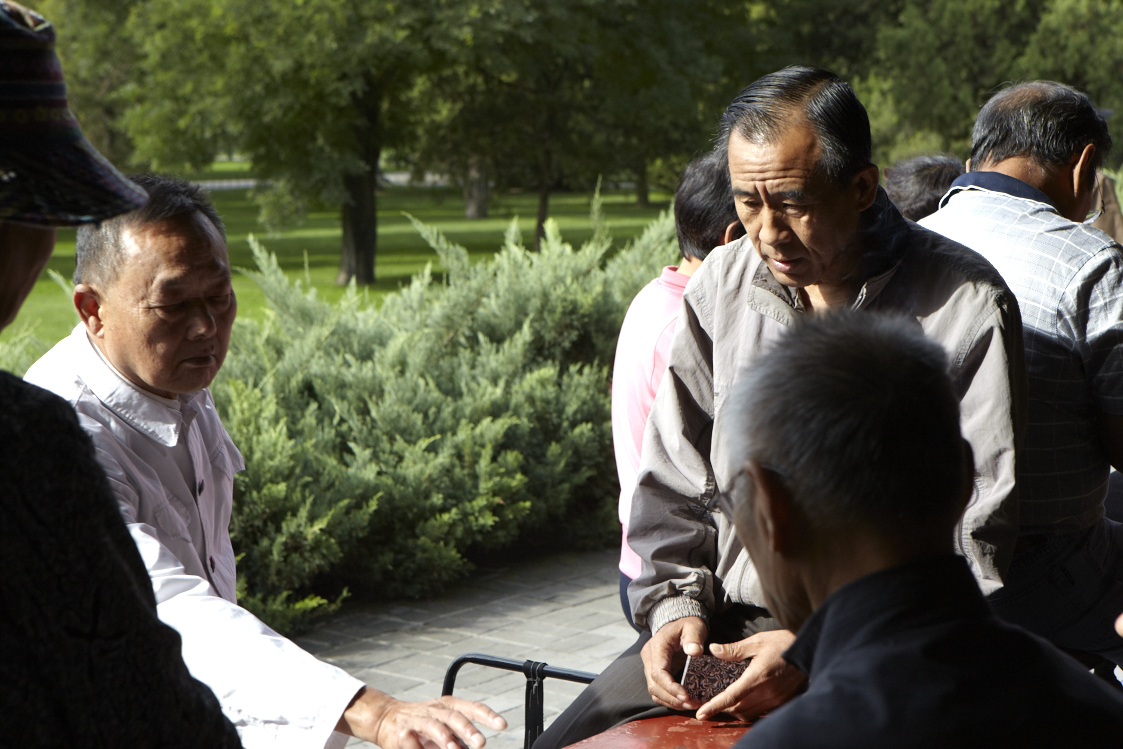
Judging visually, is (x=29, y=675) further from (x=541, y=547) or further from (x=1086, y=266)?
(x=541, y=547)

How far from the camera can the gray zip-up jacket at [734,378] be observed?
235cm

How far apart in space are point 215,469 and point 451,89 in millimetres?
24528

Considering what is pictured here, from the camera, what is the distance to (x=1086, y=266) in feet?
9.19

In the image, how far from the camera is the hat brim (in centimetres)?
136

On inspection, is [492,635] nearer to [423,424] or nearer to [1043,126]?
[423,424]

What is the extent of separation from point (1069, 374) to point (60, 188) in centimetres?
234

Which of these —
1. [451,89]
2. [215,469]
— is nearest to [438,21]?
[451,89]

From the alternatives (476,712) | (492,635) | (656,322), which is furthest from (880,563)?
(492,635)

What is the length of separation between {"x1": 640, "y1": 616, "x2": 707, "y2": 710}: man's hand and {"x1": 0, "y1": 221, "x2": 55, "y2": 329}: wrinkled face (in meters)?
1.55

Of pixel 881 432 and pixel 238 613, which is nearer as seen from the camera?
pixel 881 432

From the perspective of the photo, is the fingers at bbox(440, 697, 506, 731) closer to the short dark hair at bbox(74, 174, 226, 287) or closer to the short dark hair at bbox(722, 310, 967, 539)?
the short dark hair at bbox(722, 310, 967, 539)

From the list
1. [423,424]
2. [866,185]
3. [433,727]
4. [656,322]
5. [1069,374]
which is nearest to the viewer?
[433,727]

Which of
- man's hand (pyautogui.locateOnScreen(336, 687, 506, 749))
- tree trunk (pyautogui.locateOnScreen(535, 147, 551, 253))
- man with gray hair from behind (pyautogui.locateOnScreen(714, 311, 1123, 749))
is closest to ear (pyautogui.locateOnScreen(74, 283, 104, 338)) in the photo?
man's hand (pyautogui.locateOnScreen(336, 687, 506, 749))

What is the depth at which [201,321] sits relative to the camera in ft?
8.57
